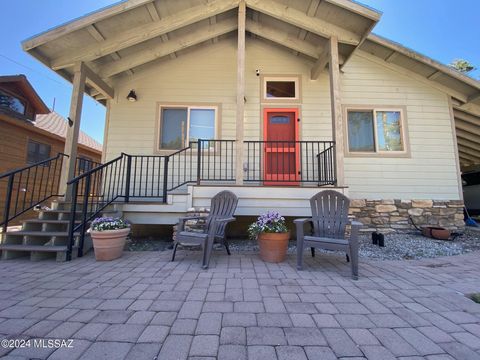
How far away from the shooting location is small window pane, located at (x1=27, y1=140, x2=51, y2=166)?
7.81 metres

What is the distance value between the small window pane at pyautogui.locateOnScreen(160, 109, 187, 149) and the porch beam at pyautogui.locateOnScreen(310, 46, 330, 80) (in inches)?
125

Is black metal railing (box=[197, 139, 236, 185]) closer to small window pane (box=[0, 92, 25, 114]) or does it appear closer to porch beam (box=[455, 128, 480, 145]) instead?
porch beam (box=[455, 128, 480, 145])

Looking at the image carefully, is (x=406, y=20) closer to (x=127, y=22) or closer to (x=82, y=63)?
(x=127, y=22)

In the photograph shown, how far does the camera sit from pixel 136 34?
4457 mm

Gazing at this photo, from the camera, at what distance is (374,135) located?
547 cm

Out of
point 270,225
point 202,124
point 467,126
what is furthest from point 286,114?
point 467,126

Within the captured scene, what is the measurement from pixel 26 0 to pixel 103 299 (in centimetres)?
1419

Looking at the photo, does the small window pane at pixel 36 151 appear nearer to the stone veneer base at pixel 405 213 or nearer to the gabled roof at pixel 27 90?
the gabled roof at pixel 27 90

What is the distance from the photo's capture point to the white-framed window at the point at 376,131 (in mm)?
5445

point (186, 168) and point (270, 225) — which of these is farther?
point (186, 168)

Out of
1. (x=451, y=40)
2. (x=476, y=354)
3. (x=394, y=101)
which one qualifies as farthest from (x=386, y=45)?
(x=451, y=40)

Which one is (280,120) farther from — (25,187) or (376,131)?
(25,187)

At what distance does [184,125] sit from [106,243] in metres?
3.28

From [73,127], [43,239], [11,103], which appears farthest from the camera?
[11,103]
